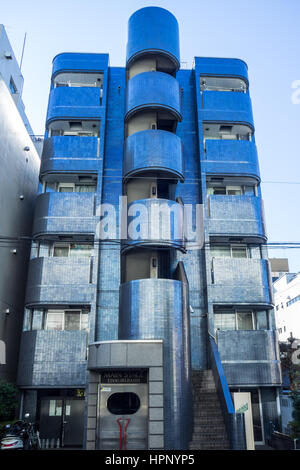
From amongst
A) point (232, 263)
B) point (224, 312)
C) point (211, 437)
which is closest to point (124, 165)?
point (232, 263)

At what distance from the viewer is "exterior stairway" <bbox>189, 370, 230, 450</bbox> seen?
16.0 metres

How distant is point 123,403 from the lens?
1630 centimetres

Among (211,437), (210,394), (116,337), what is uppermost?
(116,337)

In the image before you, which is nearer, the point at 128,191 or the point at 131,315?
the point at 131,315

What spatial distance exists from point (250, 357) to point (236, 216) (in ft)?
24.9

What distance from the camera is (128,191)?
23.2 m

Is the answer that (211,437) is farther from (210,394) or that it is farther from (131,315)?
(131,315)

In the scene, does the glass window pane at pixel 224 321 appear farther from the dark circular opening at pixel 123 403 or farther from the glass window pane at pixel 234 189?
the glass window pane at pixel 234 189

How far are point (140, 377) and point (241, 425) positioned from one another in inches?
167

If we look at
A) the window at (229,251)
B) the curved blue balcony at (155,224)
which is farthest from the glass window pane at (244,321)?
the curved blue balcony at (155,224)

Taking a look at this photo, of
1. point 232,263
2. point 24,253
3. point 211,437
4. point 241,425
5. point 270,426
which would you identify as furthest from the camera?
point 24,253

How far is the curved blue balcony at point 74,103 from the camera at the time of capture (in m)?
24.9

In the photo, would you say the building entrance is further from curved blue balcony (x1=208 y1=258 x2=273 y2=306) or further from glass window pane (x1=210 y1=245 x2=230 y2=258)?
glass window pane (x1=210 y1=245 x2=230 y2=258)

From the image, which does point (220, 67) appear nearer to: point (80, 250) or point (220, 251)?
point (220, 251)
